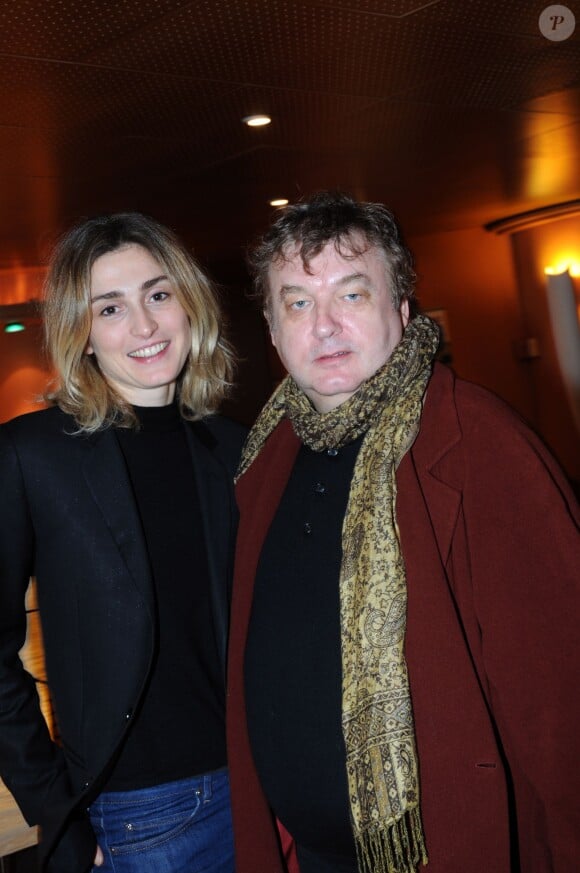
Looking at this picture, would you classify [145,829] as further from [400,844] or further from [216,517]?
[216,517]

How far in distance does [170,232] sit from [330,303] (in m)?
0.52

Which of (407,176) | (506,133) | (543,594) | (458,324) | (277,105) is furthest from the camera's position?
(458,324)

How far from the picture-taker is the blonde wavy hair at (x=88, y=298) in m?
2.04

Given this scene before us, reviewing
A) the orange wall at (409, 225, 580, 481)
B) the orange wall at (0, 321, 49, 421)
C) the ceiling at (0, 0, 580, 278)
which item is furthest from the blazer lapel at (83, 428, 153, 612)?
the orange wall at (409, 225, 580, 481)

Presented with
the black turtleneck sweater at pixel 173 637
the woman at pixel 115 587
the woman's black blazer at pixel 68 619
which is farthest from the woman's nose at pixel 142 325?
the woman's black blazer at pixel 68 619

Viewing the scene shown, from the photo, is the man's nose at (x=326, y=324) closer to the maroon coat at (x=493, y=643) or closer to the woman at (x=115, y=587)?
the maroon coat at (x=493, y=643)

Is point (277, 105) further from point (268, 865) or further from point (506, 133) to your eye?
point (268, 865)

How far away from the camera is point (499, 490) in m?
1.60

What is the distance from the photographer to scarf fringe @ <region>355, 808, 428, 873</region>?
1615 millimetres

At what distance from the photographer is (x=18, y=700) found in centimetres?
189

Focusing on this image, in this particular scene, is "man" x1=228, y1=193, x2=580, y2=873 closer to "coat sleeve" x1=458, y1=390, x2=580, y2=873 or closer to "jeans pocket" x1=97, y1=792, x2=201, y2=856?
"coat sleeve" x1=458, y1=390, x2=580, y2=873

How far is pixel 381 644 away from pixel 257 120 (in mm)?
3885

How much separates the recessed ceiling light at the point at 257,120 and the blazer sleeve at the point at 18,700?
341 centimetres

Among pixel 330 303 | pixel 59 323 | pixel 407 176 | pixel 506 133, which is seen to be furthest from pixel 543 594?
pixel 407 176
